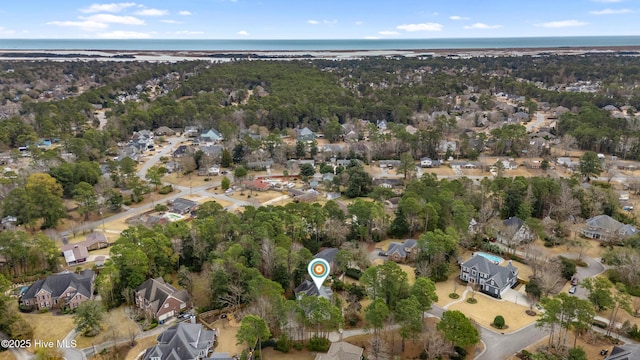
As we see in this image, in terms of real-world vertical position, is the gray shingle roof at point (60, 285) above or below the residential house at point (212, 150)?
below

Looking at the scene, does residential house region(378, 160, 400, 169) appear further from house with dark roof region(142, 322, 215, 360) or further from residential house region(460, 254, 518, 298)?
house with dark roof region(142, 322, 215, 360)

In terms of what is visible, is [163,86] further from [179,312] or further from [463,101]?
[179,312]

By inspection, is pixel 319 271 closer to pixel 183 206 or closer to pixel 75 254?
pixel 75 254

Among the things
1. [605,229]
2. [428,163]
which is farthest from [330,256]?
[428,163]

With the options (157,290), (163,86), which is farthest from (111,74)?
(157,290)

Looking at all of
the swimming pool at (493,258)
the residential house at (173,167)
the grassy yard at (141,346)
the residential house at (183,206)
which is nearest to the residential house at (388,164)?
the residential house at (183,206)

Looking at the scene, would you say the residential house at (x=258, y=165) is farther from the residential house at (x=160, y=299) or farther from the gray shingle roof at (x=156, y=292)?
the residential house at (x=160, y=299)
